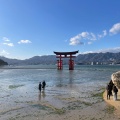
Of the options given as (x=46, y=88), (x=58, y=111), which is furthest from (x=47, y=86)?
(x=58, y=111)

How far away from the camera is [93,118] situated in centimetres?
1384

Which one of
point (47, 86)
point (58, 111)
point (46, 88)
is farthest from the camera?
point (47, 86)

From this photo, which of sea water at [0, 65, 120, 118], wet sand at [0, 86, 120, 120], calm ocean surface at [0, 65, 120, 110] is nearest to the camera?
wet sand at [0, 86, 120, 120]

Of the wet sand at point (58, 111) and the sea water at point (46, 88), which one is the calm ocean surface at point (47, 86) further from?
the wet sand at point (58, 111)

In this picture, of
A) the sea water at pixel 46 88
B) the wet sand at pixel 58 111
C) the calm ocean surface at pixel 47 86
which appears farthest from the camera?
the calm ocean surface at pixel 47 86

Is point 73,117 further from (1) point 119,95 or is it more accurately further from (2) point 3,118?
(1) point 119,95

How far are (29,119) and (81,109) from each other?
4203mm

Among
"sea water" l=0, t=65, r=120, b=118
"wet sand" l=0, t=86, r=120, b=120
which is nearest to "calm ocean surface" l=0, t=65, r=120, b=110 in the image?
"sea water" l=0, t=65, r=120, b=118

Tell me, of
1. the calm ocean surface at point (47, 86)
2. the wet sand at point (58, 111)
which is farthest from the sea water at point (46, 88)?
the wet sand at point (58, 111)

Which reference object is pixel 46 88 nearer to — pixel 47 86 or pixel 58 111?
pixel 47 86

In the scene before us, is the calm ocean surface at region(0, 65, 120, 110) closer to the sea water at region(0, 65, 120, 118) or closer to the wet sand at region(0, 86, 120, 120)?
the sea water at region(0, 65, 120, 118)

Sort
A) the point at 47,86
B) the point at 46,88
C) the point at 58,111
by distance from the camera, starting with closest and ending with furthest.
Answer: the point at 58,111, the point at 46,88, the point at 47,86

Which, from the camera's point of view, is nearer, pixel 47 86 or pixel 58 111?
pixel 58 111

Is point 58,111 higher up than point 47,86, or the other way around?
point 47,86
